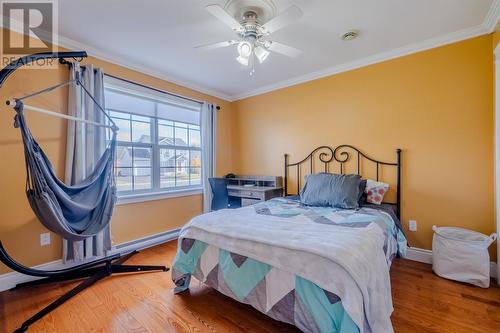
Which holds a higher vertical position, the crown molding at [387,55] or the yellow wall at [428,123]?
the crown molding at [387,55]

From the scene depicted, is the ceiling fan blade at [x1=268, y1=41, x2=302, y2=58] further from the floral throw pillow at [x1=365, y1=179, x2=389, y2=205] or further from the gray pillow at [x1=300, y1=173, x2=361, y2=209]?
the floral throw pillow at [x1=365, y1=179, x2=389, y2=205]

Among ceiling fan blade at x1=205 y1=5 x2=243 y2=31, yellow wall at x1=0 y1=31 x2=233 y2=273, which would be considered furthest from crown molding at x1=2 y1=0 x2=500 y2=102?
ceiling fan blade at x1=205 y1=5 x2=243 y2=31

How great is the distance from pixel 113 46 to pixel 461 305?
4.04 metres

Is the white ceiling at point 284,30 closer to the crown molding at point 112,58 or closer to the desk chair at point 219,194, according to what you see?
the crown molding at point 112,58

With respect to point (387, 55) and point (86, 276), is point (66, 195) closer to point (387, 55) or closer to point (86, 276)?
point (86, 276)

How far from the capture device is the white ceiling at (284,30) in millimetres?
1884

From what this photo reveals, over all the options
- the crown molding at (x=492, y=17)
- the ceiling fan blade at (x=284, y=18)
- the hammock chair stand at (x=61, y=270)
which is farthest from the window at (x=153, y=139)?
the crown molding at (x=492, y=17)

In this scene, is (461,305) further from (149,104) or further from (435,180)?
(149,104)

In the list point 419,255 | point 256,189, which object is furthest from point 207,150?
point 419,255

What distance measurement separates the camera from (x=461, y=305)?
5.74 feet

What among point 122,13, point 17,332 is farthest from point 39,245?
point 122,13

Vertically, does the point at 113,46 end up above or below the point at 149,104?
above

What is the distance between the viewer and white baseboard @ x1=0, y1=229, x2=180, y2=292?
6.73 ft

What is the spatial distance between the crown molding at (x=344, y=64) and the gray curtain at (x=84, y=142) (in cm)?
25
